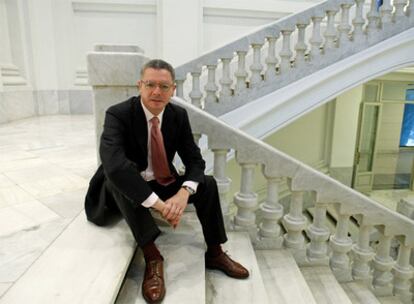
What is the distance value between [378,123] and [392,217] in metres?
6.14

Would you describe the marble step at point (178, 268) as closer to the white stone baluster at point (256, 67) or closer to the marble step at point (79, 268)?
the marble step at point (79, 268)

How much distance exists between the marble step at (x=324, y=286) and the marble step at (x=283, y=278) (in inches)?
7.6

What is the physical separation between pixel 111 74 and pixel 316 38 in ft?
8.24

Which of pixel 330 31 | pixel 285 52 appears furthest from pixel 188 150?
pixel 330 31

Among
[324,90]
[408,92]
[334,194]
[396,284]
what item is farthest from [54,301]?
[408,92]

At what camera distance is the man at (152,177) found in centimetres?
154

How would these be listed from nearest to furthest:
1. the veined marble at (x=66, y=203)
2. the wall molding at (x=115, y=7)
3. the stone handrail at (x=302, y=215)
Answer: the veined marble at (x=66, y=203), the stone handrail at (x=302, y=215), the wall molding at (x=115, y=7)

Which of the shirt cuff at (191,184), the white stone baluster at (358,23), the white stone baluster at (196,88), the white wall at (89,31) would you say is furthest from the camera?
the white wall at (89,31)

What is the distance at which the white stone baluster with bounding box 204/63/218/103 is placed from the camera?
326cm

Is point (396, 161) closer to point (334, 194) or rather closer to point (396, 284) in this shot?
point (396, 284)

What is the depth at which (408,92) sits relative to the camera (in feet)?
26.3

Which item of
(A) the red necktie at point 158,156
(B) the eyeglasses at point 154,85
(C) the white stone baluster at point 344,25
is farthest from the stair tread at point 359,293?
(C) the white stone baluster at point 344,25

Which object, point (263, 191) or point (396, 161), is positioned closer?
point (263, 191)

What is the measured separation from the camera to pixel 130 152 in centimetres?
176
